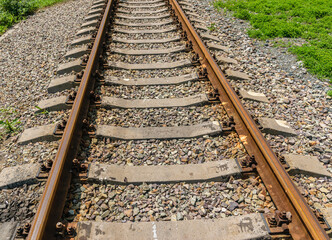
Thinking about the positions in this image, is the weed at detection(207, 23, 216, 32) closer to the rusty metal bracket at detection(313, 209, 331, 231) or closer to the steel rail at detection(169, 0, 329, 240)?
the steel rail at detection(169, 0, 329, 240)

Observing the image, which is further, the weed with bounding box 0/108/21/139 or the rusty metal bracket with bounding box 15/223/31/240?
the weed with bounding box 0/108/21/139

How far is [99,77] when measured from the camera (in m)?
4.45

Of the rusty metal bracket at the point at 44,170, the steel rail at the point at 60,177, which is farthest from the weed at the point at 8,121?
the rusty metal bracket at the point at 44,170

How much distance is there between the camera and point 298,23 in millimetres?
6852

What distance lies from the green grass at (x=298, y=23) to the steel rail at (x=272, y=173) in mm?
2331

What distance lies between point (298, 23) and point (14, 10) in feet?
28.3

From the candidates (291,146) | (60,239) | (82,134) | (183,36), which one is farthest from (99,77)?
(291,146)

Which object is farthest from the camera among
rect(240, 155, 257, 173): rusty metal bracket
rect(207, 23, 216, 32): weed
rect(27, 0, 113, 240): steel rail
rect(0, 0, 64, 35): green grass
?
rect(0, 0, 64, 35): green grass

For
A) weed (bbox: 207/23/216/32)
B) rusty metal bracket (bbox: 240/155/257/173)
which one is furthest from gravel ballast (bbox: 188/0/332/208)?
rusty metal bracket (bbox: 240/155/257/173)

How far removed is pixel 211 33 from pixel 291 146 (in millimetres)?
4103

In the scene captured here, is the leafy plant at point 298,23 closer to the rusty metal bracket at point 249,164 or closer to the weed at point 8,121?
the rusty metal bracket at point 249,164

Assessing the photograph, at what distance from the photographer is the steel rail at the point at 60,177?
85.6 inches

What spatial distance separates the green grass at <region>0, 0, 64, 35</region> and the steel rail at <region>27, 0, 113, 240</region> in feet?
18.5

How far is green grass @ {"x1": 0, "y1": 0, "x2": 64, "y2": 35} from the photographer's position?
7.73 m
